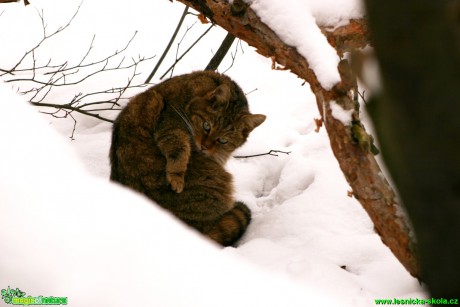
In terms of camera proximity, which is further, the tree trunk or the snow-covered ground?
the tree trunk

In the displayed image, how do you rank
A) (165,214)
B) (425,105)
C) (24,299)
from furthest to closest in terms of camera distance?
(165,214), (24,299), (425,105)

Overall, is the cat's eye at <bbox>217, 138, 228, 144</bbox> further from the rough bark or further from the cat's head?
the rough bark

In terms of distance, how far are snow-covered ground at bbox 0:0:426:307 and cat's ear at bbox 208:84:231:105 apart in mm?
912

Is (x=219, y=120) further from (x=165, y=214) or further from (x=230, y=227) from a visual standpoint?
(x=165, y=214)

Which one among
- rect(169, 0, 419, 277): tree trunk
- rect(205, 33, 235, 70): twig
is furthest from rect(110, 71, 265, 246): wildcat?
rect(205, 33, 235, 70): twig

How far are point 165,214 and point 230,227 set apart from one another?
195 cm

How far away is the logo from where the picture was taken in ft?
4.90

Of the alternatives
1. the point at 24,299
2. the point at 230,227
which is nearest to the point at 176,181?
the point at 230,227

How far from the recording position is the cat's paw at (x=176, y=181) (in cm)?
395

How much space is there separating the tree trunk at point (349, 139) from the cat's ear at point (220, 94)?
60 centimetres

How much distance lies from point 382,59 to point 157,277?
976mm

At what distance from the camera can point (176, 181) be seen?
395 centimetres

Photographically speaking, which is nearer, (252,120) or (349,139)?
(349,139)

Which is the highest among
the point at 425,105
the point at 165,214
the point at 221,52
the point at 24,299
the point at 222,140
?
the point at 221,52
